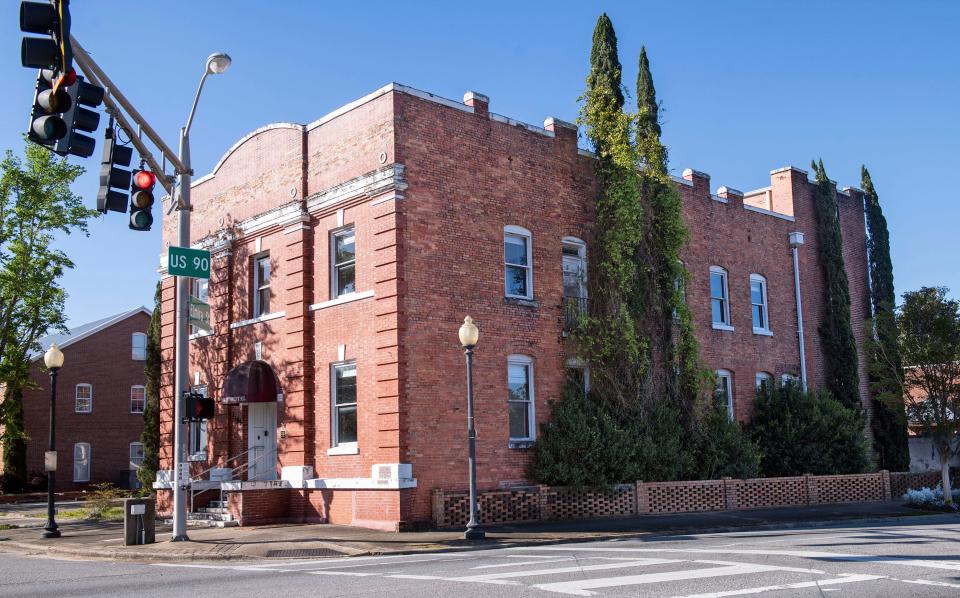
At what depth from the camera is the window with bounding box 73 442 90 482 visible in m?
46.8

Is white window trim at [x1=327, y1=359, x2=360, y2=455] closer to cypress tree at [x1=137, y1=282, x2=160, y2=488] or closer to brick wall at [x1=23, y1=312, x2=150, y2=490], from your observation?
cypress tree at [x1=137, y1=282, x2=160, y2=488]

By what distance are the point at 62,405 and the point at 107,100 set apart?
35673 millimetres

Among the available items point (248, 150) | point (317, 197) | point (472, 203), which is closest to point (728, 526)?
point (472, 203)

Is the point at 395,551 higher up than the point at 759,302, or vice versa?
the point at 759,302

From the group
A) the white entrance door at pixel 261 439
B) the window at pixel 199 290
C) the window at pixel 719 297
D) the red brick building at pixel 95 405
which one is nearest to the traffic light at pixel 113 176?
the white entrance door at pixel 261 439

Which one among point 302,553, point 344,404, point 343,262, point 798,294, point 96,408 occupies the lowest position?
point 302,553

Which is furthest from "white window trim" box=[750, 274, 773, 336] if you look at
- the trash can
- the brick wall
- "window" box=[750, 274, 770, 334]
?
the brick wall

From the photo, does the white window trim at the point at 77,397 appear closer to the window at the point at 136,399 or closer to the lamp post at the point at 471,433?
the window at the point at 136,399

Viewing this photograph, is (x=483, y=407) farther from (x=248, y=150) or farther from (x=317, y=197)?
(x=248, y=150)

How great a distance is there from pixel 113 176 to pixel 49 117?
3.75m

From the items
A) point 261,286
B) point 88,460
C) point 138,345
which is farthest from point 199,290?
point 138,345

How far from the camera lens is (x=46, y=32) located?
9430 millimetres

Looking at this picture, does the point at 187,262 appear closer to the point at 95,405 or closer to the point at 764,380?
the point at 764,380

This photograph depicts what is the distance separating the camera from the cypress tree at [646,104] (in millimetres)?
26328
